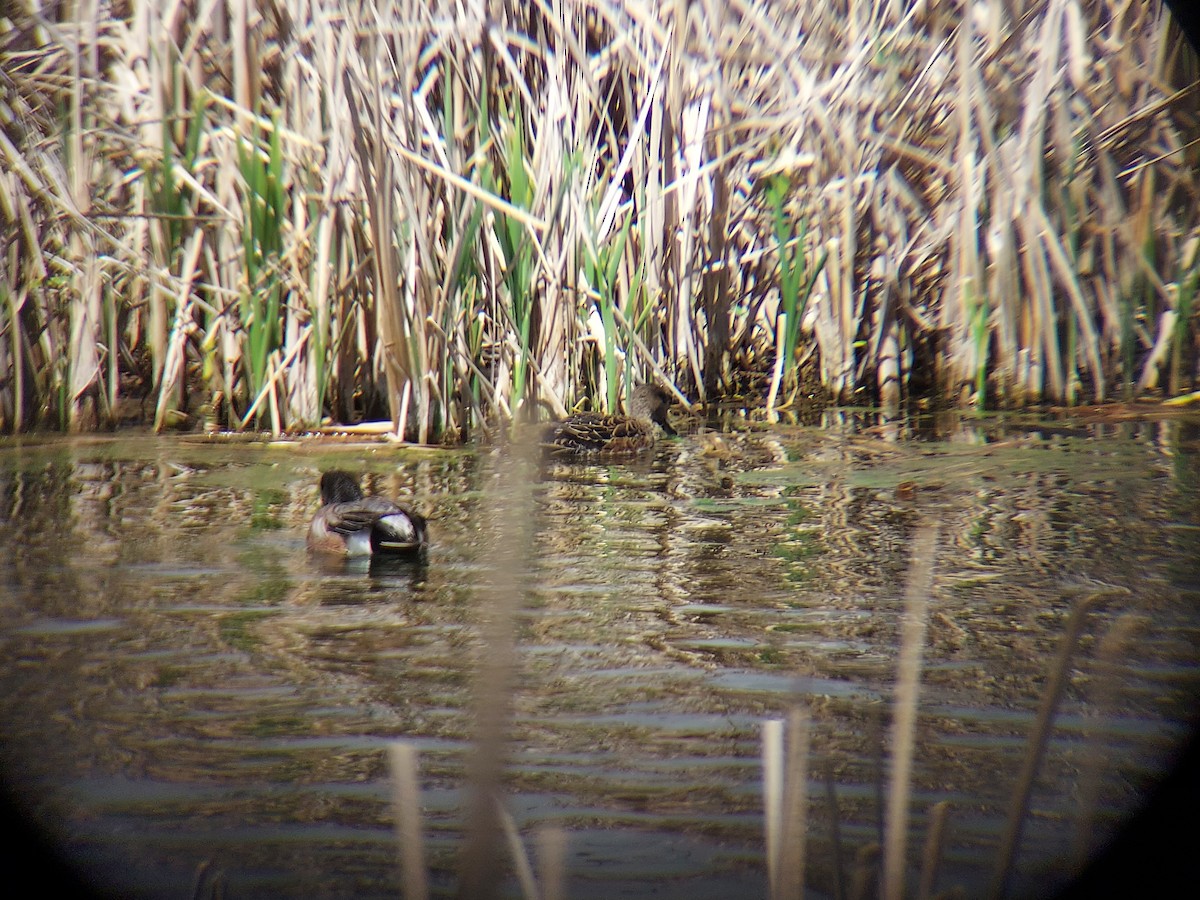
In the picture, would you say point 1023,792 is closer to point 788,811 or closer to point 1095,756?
point 1095,756

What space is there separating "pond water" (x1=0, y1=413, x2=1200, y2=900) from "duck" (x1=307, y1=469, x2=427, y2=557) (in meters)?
0.10

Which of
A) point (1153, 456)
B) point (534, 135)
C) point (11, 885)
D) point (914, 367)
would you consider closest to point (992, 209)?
point (914, 367)

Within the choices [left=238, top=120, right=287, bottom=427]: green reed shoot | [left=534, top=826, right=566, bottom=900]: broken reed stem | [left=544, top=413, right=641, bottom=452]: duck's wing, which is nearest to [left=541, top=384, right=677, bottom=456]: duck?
[left=544, top=413, right=641, bottom=452]: duck's wing

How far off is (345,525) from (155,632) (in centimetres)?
100

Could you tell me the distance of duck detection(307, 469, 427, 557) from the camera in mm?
3992

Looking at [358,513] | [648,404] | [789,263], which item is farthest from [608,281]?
[358,513]

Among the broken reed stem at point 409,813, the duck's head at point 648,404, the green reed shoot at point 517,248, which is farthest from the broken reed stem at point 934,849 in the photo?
the duck's head at point 648,404

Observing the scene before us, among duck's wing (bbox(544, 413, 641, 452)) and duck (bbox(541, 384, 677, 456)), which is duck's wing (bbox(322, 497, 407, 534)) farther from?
duck's wing (bbox(544, 413, 641, 452))

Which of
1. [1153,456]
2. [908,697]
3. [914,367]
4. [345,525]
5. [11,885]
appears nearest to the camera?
[908,697]

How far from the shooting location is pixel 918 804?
2.20 metres

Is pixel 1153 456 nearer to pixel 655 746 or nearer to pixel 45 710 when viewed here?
pixel 655 746

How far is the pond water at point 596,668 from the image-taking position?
2078 mm

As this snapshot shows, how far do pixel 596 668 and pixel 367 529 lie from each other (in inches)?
53.9

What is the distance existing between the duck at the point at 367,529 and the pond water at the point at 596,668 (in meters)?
0.10
